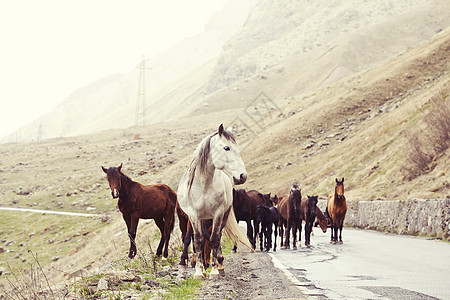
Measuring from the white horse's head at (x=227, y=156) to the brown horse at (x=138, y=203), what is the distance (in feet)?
11.3

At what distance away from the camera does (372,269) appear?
10.2m

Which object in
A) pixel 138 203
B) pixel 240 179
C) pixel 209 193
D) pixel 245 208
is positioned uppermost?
pixel 240 179

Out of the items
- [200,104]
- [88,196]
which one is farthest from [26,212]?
[200,104]

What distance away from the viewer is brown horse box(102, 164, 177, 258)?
1152 cm

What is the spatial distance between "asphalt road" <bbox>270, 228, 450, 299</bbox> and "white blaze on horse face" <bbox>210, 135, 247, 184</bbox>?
6.34 ft

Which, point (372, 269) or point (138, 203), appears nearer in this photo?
point (372, 269)

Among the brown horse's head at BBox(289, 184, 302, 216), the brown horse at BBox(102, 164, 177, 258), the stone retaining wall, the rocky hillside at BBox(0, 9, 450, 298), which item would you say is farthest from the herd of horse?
the stone retaining wall

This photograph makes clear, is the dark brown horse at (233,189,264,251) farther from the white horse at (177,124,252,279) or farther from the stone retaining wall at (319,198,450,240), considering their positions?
the stone retaining wall at (319,198,450,240)

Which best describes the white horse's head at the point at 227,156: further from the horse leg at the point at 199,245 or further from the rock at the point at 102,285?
the rock at the point at 102,285

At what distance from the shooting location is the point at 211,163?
28.8 feet

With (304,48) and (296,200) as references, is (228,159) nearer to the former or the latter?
(296,200)

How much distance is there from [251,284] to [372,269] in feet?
10.5

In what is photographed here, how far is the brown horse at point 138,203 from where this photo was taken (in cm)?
1152

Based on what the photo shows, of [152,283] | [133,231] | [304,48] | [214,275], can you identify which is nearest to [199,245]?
[214,275]
